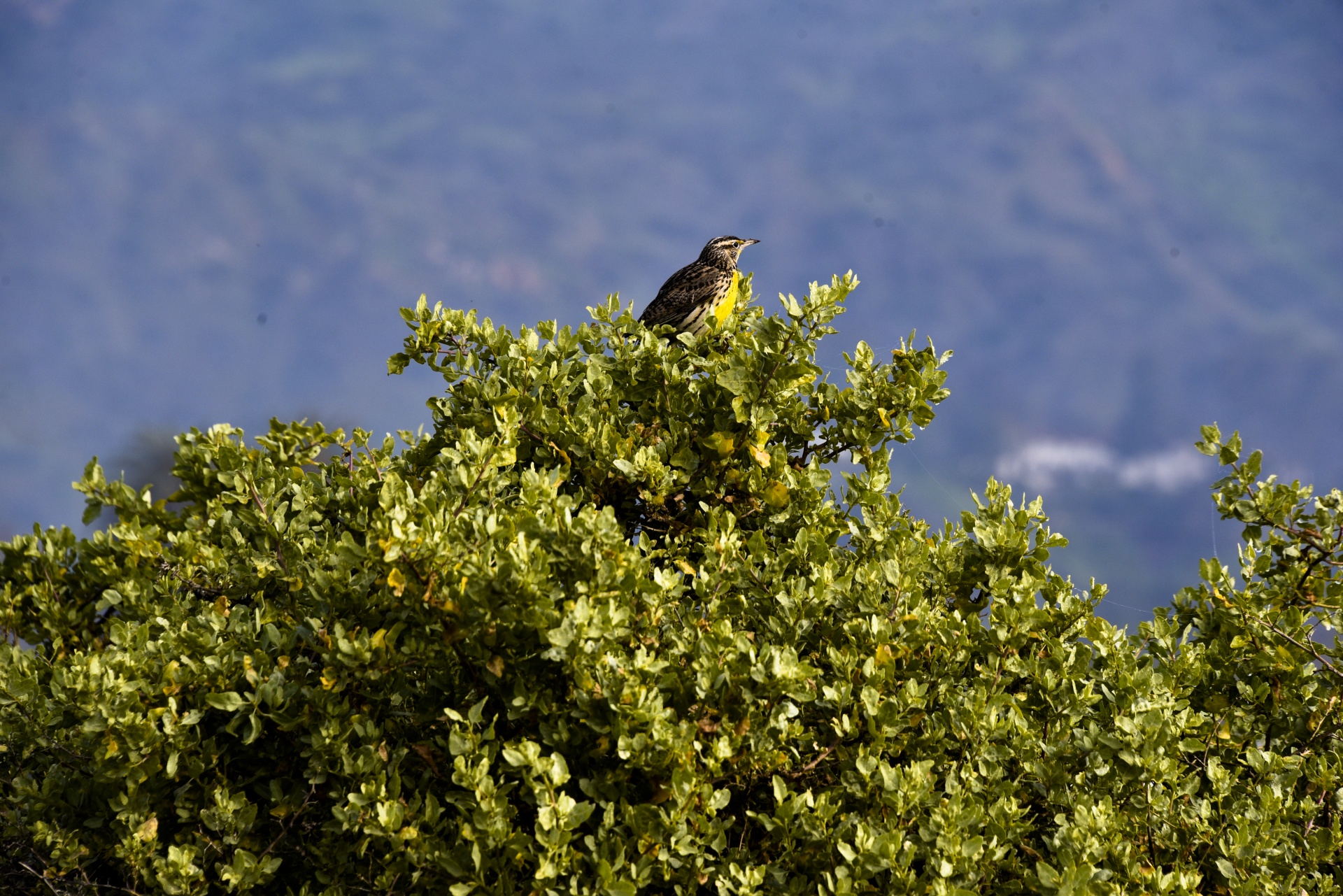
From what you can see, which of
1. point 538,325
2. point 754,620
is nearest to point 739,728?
point 754,620

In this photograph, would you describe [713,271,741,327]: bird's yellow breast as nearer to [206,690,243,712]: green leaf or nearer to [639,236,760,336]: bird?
[639,236,760,336]: bird

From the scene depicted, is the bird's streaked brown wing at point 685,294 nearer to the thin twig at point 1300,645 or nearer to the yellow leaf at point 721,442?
the yellow leaf at point 721,442

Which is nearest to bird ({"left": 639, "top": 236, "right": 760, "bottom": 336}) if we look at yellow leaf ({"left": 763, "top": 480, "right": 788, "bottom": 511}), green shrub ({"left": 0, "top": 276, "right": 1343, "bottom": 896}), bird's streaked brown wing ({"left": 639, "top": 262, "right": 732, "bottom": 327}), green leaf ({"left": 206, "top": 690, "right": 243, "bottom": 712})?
bird's streaked brown wing ({"left": 639, "top": 262, "right": 732, "bottom": 327})

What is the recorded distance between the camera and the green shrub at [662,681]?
13.6ft

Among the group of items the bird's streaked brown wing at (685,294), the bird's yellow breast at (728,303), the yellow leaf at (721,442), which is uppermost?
the bird's streaked brown wing at (685,294)

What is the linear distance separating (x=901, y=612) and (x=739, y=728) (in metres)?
1.23

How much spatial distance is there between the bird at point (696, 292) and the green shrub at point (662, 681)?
2804 mm

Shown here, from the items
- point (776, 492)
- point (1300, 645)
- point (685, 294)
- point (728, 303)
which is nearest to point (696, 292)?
point (685, 294)

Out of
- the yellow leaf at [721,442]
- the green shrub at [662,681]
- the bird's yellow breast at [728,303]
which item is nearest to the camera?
the green shrub at [662,681]

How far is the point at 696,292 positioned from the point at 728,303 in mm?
693

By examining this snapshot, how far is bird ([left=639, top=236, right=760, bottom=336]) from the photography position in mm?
9344

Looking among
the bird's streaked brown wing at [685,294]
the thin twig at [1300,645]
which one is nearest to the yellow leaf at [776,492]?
the thin twig at [1300,645]

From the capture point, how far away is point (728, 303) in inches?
348

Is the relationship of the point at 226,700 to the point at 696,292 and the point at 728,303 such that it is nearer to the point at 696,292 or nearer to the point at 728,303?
the point at 728,303
